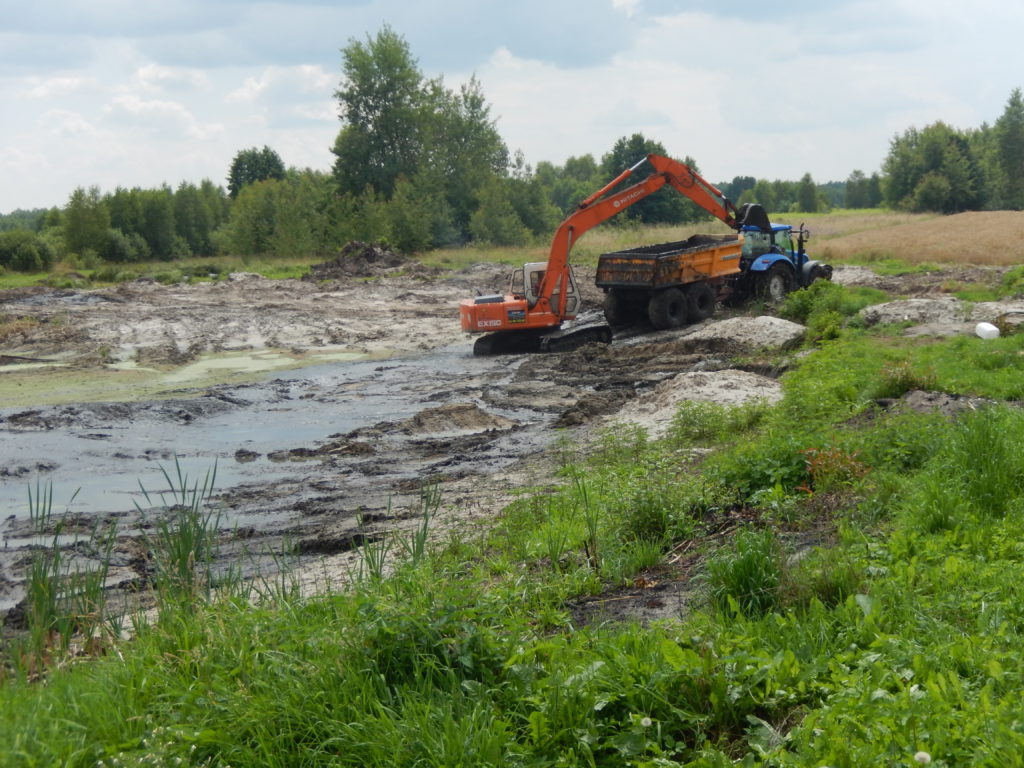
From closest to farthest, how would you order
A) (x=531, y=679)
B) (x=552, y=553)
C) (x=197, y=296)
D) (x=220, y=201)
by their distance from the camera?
(x=531, y=679)
(x=552, y=553)
(x=197, y=296)
(x=220, y=201)

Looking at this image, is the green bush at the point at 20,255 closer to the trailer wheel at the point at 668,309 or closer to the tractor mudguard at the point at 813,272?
the trailer wheel at the point at 668,309

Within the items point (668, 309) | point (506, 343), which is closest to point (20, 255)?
point (506, 343)

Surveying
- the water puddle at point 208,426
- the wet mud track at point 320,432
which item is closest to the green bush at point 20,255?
the wet mud track at point 320,432

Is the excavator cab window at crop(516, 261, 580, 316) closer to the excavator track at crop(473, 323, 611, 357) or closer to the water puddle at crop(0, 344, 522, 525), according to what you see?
Answer: the excavator track at crop(473, 323, 611, 357)

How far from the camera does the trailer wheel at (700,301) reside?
23281 mm

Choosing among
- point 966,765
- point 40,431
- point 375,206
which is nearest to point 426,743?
point 966,765

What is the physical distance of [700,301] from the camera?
77.5 feet

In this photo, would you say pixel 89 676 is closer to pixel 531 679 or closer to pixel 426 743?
pixel 426 743

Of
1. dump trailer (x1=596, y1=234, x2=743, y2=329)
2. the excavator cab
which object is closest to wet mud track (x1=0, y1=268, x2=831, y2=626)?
dump trailer (x1=596, y1=234, x2=743, y2=329)

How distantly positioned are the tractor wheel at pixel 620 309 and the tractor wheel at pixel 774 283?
3289 mm

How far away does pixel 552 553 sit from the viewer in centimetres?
684

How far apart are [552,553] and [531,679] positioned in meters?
2.35

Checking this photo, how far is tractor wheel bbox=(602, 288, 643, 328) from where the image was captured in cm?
2402

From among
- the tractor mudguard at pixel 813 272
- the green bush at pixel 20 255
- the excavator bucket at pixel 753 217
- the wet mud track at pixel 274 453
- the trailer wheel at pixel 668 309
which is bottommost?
the wet mud track at pixel 274 453
